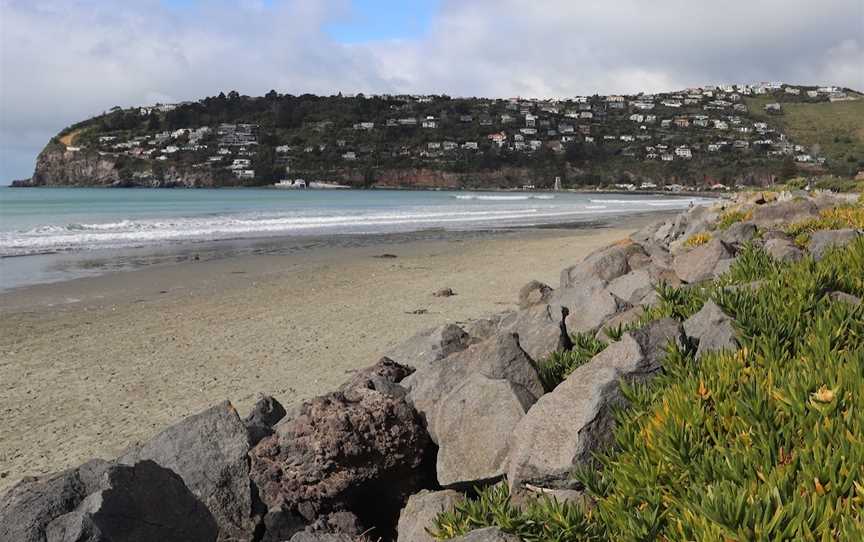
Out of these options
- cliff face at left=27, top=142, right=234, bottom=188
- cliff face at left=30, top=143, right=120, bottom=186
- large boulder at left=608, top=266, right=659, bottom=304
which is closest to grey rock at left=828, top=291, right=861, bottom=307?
large boulder at left=608, top=266, right=659, bottom=304

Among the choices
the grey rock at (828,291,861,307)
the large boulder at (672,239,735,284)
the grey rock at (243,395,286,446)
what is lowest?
the grey rock at (243,395,286,446)

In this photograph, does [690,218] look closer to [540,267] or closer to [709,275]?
[540,267]

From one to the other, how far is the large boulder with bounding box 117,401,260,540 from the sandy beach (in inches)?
83.0

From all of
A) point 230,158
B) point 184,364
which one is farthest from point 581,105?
point 184,364

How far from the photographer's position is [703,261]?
725 centimetres

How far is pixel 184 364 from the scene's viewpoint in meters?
8.59

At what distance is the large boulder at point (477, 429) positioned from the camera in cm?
378

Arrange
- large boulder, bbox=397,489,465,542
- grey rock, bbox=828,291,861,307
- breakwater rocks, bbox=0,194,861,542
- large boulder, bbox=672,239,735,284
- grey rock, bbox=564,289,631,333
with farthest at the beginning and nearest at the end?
large boulder, bbox=672,239,735,284, grey rock, bbox=564,289,631,333, grey rock, bbox=828,291,861,307, large boulder, bbox=397,489,465,542, breakwater rocks, bbox=0,194,861,542

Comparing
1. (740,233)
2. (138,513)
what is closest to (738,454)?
(138,513)

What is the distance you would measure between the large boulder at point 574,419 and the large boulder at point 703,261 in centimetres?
348

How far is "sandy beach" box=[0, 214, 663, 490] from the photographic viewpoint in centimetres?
671

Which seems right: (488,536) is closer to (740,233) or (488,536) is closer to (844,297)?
(844,297)

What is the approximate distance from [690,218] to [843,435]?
54.2 feet

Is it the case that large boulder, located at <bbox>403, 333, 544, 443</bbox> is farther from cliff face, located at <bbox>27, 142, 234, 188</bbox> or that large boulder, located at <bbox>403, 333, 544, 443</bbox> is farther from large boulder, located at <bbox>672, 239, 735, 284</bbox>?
cliff face, located at <bbox>27, 142, 234, 188</bbox>
